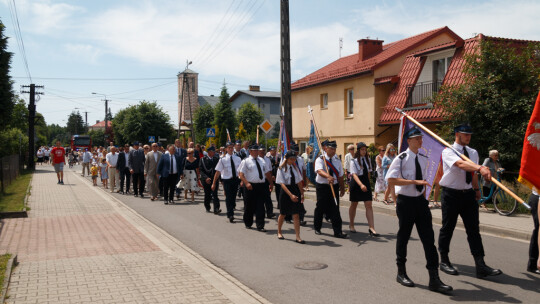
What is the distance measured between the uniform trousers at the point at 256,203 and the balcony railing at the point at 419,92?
1320 centimetres

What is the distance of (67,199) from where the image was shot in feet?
52.2

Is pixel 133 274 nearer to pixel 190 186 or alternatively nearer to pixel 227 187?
pixel 227 187

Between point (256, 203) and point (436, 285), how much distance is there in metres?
5.06

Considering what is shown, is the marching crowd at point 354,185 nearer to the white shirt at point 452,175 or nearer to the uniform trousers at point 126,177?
the white shirt at point 452,175

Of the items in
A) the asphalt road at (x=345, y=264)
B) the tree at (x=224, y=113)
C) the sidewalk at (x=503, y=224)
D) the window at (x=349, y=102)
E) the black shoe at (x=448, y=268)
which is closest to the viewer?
the asphalt road at (x=345, y=264)

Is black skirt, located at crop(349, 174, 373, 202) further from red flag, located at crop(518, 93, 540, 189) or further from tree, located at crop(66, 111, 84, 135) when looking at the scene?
tree, located at crop(66, 111, 84, 135)

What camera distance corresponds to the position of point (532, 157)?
4.66 metres

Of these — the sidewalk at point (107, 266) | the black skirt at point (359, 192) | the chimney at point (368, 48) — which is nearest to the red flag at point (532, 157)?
the sidewalk at point (107, 266)

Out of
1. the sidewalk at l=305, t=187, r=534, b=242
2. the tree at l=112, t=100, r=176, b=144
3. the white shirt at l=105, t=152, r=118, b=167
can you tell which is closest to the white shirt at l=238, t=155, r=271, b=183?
the sidewalk at l=305, t=187, r=534, b=242

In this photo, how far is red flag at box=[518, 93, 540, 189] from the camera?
463 cm

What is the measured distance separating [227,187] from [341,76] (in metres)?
15.3

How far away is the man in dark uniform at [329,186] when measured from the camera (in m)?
9.06

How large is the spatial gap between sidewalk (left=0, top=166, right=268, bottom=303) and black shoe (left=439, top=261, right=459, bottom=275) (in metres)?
2.67

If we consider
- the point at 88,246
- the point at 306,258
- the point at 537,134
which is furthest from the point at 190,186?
Answer: the point at 537,134
